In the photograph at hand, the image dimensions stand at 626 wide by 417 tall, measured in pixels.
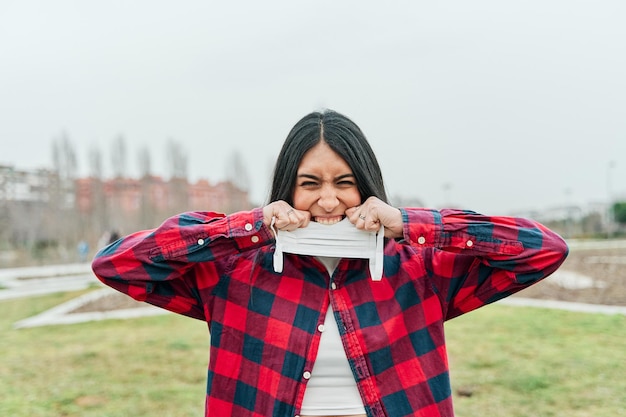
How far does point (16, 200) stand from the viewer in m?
29.2

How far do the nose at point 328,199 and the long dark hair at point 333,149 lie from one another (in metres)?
0.09

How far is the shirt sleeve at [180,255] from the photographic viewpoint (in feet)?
5.41

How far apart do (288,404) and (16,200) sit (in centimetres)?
3258

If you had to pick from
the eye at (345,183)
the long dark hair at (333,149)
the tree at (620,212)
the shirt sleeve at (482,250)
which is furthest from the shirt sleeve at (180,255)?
the tree at (620,212)

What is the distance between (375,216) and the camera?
1.58 meters

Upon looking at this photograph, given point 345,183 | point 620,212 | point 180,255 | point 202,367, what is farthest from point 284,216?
point 620,212

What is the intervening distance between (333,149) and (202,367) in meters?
4.18

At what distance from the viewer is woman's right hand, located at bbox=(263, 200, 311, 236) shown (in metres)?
1.59

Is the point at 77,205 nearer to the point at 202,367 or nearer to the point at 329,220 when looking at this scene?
the point at 202,367

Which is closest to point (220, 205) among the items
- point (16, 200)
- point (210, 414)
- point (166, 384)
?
point (16, 200)

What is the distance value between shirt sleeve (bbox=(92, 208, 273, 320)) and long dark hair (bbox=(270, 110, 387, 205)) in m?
0.16

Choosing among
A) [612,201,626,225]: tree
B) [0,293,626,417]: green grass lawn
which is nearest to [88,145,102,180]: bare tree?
[0,293,626,417]: green grass lawn

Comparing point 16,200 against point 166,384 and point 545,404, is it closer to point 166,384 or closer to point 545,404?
point 166,384

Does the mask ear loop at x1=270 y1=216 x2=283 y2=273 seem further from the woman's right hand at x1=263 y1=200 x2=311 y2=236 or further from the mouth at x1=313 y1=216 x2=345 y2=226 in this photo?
the mouth at x1=313 y1=216 x2=345 y2=226
